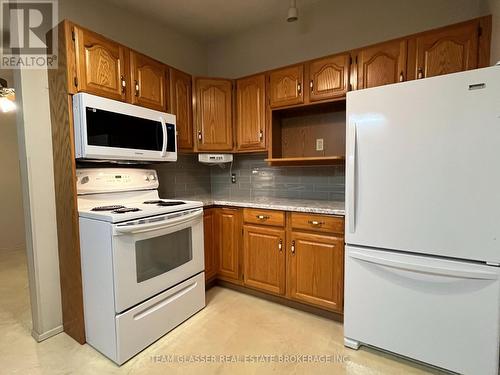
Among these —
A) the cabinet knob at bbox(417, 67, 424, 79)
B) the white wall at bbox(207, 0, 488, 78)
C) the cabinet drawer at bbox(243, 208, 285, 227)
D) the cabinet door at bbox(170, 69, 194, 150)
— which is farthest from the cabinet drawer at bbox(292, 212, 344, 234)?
the white wall at bbox(207, 0, 488, 78)

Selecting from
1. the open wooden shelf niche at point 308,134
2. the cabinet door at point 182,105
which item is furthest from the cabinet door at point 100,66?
the open wooden shelf niche at point 308,134

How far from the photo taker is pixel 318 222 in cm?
197

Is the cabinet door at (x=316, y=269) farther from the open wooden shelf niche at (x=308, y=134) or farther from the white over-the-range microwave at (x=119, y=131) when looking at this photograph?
the white over-the-range microwave at (x=119, y=131)

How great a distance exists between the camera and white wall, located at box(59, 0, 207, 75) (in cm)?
205

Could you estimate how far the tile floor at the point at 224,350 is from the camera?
1.54 m

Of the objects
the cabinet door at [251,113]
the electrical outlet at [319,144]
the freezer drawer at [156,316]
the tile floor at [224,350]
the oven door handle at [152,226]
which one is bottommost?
the tile floor at [224,350]

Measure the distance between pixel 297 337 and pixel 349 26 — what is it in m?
2.73

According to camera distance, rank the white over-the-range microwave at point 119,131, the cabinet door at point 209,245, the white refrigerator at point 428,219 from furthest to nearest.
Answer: the cabinet door at point 209,245, the white over-the-range microwave at point 119,131, the white refrigerator at point 428,219

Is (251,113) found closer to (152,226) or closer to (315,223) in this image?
(315,223)

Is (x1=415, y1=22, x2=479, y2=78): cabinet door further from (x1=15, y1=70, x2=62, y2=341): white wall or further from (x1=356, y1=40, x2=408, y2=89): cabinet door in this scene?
(x1=15, y1=70, x2=62, y2=341): white wall

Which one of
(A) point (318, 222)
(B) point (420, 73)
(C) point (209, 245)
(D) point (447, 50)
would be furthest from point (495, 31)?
(C) point (209, 245)

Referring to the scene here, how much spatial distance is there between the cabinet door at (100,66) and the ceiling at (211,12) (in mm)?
837

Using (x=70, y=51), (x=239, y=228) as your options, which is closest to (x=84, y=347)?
(x=239, y=228)

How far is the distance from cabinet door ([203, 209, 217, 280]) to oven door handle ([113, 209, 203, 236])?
37 centimetres
